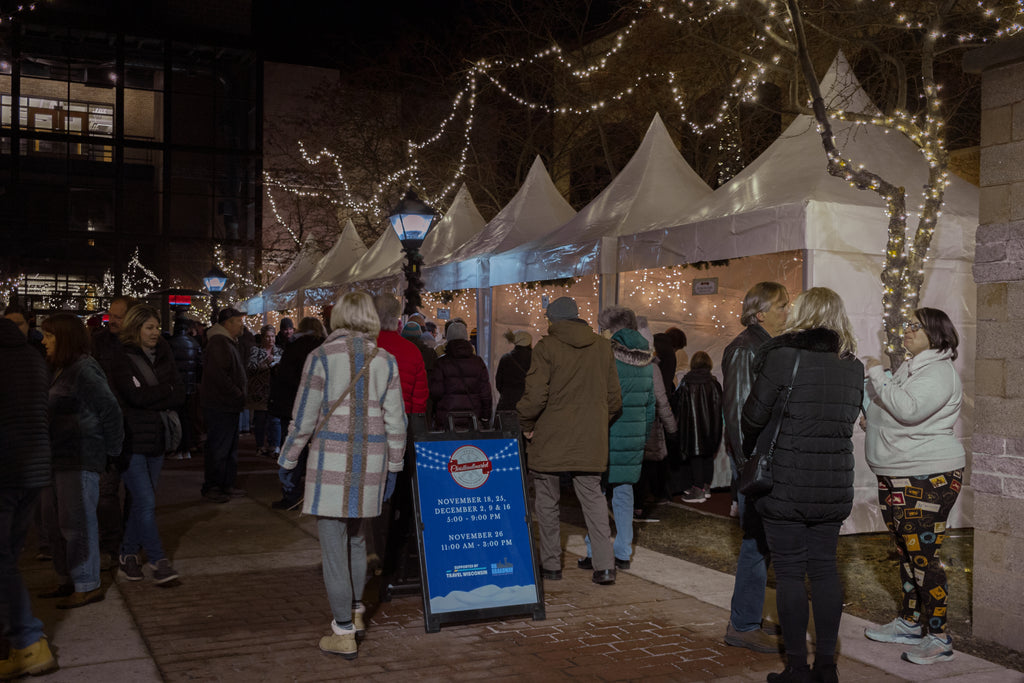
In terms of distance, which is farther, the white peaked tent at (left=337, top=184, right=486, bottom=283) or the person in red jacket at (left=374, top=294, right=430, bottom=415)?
the white peaked tent at (left=337, top=184, right=486, bottom=283)

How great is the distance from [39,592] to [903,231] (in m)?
6.99

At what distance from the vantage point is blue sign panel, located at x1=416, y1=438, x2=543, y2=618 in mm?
5473

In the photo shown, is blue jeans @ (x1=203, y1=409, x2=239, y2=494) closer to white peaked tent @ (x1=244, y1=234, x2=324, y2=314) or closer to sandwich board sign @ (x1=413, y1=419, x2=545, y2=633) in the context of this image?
sandwich board sign @ (x1=413, y1=419, x2=545, y2=633)

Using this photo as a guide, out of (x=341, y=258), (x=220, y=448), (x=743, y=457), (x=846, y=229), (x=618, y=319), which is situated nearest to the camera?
(x=743, y=457)

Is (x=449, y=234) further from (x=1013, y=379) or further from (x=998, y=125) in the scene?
(x=1013, y=379)

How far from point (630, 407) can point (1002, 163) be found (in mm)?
2905

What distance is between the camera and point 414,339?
29.2 ft

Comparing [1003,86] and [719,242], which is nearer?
[1003,86]

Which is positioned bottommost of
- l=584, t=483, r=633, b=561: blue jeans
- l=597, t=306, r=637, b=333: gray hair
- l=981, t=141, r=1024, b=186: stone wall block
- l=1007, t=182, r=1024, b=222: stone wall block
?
l=584, t=483, r=633, b=561: blue jeans

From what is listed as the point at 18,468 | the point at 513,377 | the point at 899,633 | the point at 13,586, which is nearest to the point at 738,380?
the point at 899,633

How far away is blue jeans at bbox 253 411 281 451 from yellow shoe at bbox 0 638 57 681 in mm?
8562

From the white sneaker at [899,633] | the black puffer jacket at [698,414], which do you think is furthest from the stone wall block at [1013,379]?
the black puffer jacket at [698,414]

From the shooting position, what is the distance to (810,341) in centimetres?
430

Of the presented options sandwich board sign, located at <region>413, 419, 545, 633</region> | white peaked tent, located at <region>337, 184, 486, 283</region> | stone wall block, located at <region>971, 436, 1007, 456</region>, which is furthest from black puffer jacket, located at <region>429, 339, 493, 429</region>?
white peaked tent, located at <region>337, 184, 486, 283</region>
